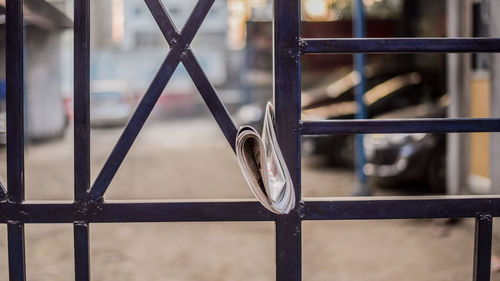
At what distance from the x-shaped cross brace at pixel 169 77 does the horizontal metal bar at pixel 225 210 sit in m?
0.10

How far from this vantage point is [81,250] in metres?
2.35

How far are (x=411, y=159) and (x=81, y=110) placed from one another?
6.01 m

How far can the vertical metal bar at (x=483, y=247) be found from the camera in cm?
237

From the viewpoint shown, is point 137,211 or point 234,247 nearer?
point 137,211

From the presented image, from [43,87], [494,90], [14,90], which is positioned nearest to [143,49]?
[43,87]

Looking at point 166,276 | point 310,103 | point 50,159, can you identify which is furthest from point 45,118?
point 166,276

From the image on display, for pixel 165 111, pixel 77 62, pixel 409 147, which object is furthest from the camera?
pixel 165 111

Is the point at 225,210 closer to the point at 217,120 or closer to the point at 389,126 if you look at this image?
the point at 217,120

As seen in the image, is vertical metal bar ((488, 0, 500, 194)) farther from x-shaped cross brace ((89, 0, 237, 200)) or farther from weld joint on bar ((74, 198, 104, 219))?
weld joint on bar ((74, 198, 104, 219))

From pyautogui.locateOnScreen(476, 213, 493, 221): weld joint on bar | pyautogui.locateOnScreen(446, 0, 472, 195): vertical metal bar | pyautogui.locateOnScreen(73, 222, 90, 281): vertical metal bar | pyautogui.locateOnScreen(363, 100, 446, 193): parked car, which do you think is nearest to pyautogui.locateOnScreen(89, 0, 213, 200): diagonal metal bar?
pyautogui.locateOnScreen(73, 222, 90, 281): vertical metal bar

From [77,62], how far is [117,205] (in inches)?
22.1

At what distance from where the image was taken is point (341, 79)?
12.5 m

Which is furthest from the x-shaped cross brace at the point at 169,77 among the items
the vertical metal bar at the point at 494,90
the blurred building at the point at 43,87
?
the blurred building at the point at 43,87

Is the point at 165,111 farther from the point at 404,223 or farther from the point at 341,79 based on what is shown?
the point at 404,223
